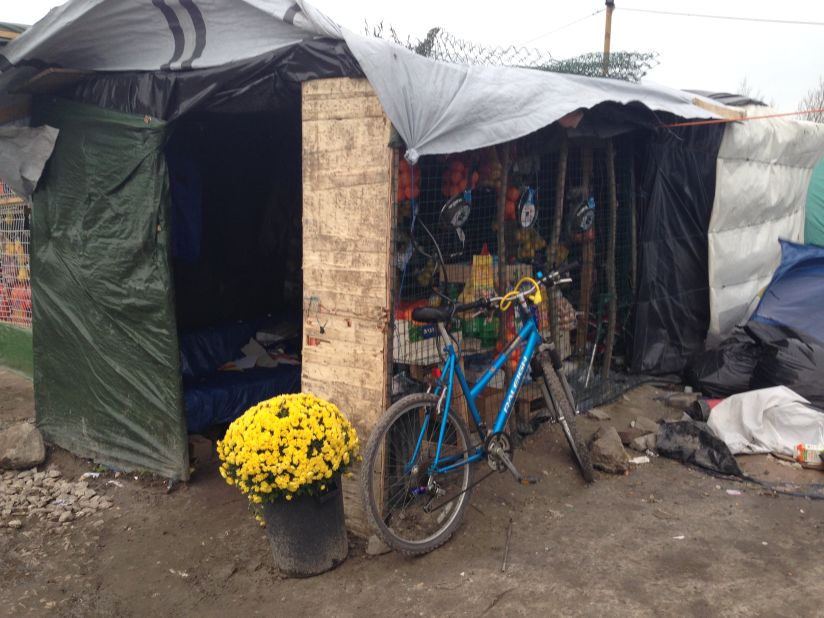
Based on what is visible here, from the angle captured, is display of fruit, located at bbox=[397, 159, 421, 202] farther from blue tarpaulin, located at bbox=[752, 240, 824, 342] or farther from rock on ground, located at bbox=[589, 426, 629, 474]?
blue tarpaulin, located at bbox=[752, 240, 824, 342]

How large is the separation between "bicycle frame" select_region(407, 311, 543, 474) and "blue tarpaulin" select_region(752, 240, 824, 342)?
2873 millimetres

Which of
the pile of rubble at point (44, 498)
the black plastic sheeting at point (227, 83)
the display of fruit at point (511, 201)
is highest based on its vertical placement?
the black plastic sheeting at point (227, 83)

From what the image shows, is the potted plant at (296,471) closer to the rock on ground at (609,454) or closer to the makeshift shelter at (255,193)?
the makeshift shelter at (255,193)

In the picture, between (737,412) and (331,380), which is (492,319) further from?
(737,412)

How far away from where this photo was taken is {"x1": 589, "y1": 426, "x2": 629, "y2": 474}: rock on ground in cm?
482

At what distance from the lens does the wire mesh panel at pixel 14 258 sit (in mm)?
6137

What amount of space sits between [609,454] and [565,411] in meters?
0.56

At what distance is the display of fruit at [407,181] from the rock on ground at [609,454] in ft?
7.12

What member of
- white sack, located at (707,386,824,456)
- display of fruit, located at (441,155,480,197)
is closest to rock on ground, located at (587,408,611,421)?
white sack, located at (707,386,824,456)

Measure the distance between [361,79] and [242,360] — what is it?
134 inches

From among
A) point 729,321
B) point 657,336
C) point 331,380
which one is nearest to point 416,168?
point 331,380

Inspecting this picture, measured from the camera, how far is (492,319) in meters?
4.96

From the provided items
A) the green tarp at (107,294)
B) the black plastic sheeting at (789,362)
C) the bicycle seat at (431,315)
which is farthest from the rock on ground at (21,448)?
the black plastic sheeting at (789,362)

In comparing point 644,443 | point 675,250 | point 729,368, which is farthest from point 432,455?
point 675,250
